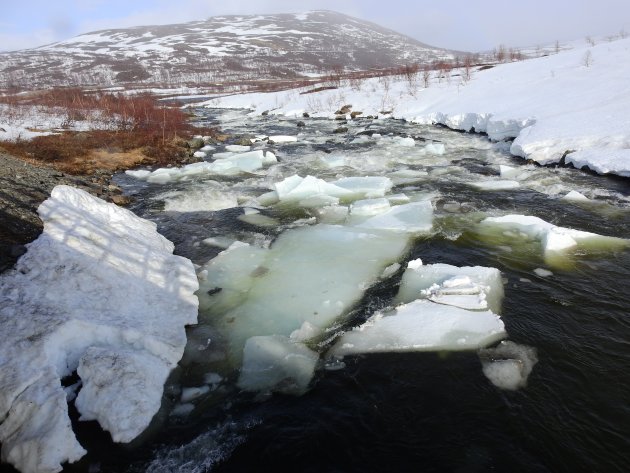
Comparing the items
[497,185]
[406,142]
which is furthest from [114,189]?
[406,142]

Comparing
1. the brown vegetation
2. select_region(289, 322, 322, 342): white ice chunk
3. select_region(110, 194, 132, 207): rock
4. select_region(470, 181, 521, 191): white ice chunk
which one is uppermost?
the brown vegetation

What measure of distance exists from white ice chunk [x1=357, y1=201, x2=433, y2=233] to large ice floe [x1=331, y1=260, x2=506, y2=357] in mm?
1943

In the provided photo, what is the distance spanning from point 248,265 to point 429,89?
24.5m

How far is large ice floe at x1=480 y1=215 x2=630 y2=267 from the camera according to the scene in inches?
230

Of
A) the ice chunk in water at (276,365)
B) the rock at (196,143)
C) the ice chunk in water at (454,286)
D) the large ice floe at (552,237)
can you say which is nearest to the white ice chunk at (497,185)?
the large ice floe at (552,237)

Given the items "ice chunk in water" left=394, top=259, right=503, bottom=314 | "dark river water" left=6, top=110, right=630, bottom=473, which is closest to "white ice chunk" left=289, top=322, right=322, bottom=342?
"dark river water" left=6, top=110, right=630, bottom=473

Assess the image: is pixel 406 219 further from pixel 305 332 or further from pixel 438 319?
pixel 305 332

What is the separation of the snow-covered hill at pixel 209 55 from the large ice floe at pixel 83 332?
79058 millimetres

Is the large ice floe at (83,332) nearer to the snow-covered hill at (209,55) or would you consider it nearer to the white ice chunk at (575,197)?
the white ice chunk at (575,197)

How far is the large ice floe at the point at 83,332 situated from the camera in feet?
10.1

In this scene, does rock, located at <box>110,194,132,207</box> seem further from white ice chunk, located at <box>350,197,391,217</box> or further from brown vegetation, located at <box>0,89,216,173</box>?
white ice chunk, located at <box>350,197,391,217</box>

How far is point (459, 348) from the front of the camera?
4047 millimetres

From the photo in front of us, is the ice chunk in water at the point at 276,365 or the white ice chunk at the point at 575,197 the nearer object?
the ice chunk in water at the point at 276,365

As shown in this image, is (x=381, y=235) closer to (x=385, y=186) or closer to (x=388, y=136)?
(x=385, y=186)
